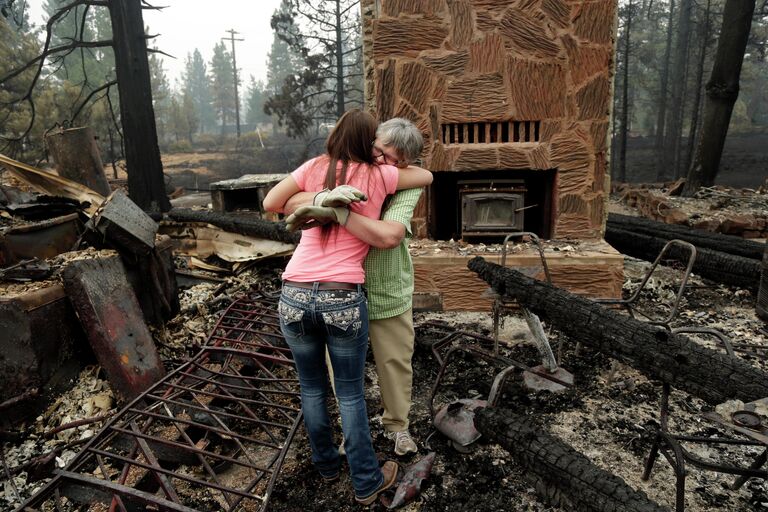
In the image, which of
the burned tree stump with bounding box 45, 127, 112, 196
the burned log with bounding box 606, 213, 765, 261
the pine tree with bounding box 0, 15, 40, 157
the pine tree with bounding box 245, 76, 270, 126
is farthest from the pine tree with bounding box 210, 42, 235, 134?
the burned log with bounding box 606, 213, 765, 261

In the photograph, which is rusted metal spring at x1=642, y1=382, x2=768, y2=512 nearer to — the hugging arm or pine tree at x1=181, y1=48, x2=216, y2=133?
the hugging arm

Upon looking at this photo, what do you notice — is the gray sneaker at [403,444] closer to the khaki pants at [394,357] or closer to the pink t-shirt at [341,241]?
the khaki pants at [394,357]

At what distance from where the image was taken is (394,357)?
103 inches

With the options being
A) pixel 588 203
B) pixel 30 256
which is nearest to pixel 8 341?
→ pixel 30 256

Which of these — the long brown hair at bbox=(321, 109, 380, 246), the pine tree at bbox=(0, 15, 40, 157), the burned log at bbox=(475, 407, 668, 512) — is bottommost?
the burned log at bbox=(475, 407, 668, 512)

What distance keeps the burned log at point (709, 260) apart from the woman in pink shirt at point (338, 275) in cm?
510

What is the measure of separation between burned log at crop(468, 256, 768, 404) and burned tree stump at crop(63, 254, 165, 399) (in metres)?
2.88

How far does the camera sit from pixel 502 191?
534 centimetres

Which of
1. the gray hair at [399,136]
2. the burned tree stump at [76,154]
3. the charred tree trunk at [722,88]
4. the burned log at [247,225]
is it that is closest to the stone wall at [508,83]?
the burned log at [247,225]

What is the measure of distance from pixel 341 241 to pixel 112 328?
240 centimetres

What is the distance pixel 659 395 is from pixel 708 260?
3.07 meters

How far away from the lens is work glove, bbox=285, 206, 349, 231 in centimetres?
193

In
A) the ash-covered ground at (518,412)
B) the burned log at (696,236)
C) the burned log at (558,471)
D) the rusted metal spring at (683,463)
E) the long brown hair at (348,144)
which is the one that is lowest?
the ash-covered ground at (518,412)

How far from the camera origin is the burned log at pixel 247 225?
21.1 ft
